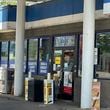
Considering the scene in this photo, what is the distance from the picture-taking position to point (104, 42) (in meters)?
20.1

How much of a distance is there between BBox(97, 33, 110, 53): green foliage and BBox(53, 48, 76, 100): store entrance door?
2119 millimetres

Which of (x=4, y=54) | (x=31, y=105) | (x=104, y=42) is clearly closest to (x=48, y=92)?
(x=31, y=105)

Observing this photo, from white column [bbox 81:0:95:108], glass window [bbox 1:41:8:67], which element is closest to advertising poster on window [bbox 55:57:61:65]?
white column [bbox 81:0:95:108]

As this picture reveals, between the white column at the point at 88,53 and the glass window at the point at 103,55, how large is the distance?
1.05 meters

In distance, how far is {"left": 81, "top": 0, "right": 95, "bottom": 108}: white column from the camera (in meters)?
19.1

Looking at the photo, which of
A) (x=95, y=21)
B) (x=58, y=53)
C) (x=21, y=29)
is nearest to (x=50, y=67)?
(x=58, y=53)

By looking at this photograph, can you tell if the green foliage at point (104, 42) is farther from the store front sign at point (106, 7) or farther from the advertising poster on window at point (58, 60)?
the advertising poster on window at point (58, 60)

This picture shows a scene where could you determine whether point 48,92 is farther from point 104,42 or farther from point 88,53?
point 104,42

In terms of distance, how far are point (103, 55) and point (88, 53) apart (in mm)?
1275

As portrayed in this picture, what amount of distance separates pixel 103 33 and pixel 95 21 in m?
0.70

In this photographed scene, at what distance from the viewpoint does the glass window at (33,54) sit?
26.0 m

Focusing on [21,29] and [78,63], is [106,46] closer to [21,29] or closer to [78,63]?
[78,63]

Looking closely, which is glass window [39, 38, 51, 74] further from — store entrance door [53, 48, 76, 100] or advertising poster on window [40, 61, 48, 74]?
store entrance door [53, 48, 76, 100]

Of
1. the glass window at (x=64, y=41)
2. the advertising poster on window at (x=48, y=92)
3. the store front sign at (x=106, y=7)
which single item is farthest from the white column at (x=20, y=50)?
the store front sign at (x=106, y=7)
